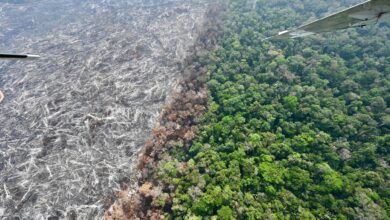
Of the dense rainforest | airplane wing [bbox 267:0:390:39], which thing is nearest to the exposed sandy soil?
the dense rainforest

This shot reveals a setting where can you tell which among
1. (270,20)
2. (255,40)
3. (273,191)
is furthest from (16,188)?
(270,20)

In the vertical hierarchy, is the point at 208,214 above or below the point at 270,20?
below

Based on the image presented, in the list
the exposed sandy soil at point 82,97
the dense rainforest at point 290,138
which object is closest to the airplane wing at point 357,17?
the dense rainforest at point 290,138

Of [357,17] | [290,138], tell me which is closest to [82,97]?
[290,138]

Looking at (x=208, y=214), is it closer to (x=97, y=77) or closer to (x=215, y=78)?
(x=215, y=78)

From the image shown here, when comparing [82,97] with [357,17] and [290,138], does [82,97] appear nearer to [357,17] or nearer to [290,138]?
[290,138]

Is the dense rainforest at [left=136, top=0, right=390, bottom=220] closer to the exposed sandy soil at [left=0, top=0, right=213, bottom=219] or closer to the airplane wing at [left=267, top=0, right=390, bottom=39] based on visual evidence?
the exposed sandy soil at [left=0, top=0, right=213, bottom=219]

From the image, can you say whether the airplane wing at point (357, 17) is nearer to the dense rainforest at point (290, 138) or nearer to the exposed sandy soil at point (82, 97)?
the dense rainforest at point (290, 138)
